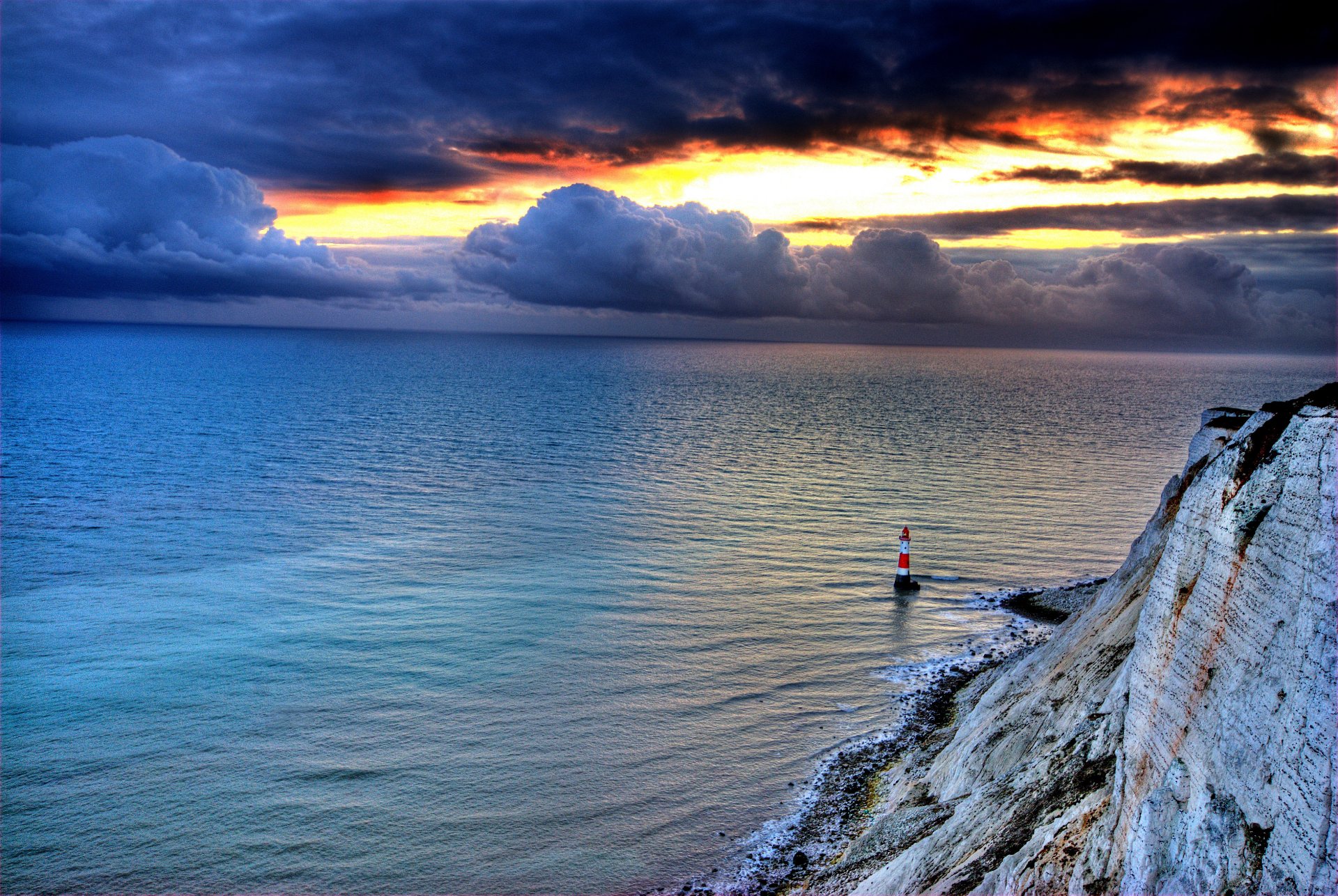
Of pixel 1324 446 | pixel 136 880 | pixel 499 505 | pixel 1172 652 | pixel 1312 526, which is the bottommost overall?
pixel 136 880

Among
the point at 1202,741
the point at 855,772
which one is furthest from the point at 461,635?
the point at 1202,741

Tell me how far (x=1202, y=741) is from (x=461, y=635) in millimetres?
21431

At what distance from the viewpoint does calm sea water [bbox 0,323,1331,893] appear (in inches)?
642

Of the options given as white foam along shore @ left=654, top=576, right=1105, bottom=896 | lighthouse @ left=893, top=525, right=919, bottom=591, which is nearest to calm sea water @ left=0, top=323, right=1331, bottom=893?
white foam along shore @ left=654, top=576, right=1105, bottom=896

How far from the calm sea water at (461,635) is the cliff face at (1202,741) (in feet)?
19.5

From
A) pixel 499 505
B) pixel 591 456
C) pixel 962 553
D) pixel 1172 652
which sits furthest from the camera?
pixel 591 456

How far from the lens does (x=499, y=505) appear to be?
1754 inches

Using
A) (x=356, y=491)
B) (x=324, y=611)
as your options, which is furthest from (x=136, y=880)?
(x=356, y=491)

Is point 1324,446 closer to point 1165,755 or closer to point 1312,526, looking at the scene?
point 1312,526

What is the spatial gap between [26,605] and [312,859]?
64.5 feet

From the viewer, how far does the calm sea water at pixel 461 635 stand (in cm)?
1631

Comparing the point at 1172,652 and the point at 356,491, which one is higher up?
the point at 1172,652

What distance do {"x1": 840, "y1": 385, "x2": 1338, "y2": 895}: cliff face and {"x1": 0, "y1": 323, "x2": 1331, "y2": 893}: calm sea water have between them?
5.94 metres

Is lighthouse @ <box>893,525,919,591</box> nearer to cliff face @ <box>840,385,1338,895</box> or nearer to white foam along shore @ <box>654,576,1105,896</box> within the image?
white foam along shore @ <box>654,576,1105,896</box>
